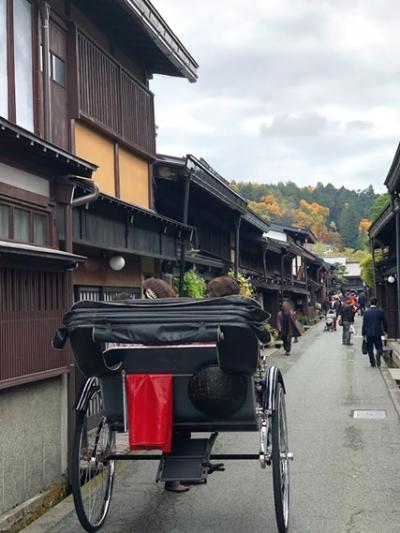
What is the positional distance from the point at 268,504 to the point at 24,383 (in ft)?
8.56

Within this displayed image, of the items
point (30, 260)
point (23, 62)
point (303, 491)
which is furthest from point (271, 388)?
point (23, 62)

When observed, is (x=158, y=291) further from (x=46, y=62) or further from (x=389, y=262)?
(x=389, y=262)

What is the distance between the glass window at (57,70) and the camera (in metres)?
9.36

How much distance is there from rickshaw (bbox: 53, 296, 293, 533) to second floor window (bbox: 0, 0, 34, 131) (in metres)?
3.57

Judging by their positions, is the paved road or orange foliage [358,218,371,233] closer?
the paved road

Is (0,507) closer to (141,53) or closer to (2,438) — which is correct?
(2,438)

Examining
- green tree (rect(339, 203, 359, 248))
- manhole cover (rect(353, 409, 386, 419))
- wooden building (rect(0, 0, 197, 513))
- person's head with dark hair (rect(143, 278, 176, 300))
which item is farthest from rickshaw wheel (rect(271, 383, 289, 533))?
green tree (rect(339, 203, 359, 248))

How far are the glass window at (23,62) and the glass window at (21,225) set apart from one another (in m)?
1.56

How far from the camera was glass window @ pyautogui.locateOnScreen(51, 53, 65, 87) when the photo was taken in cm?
936

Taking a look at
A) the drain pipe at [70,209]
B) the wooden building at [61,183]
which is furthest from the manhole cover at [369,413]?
the drain pipe at [70,209]

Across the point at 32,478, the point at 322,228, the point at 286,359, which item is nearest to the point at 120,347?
the point at 32,478

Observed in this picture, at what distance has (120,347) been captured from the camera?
5.36 metres

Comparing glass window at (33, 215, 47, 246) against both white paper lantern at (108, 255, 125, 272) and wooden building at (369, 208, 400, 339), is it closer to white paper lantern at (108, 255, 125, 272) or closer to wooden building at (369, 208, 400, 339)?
white paper lantern at (108, 255, 125, 272)

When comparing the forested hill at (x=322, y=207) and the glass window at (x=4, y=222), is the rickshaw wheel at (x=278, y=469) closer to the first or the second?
the glass window at (x=4, y=222)
